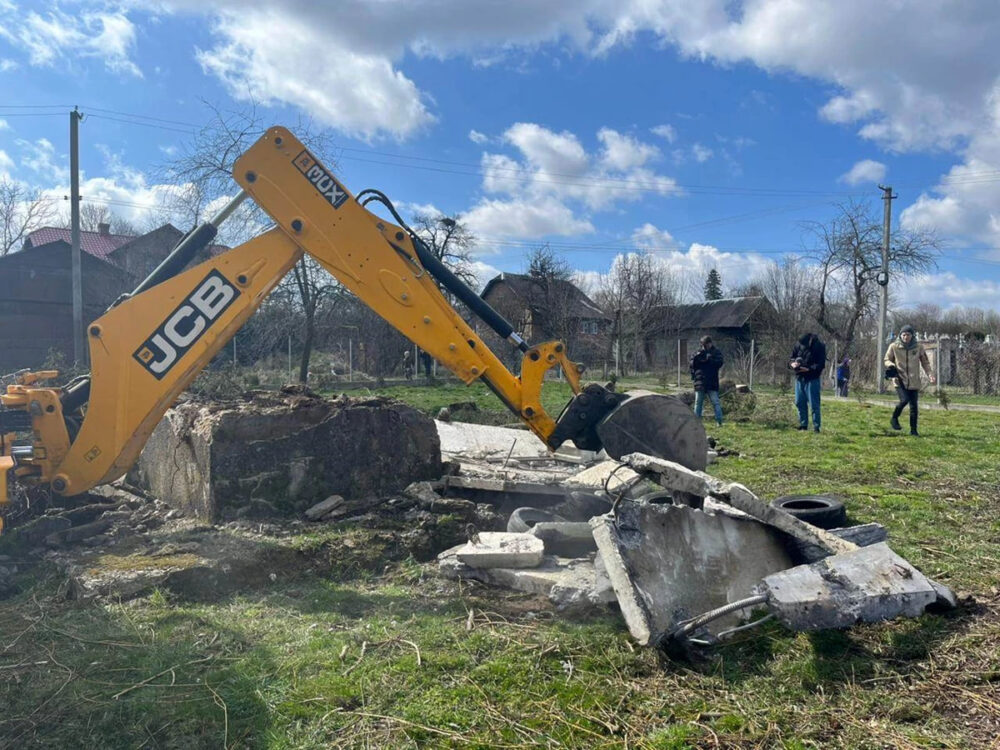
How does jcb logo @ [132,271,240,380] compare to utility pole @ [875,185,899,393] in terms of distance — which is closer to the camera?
jcb logo @ [132,271,240,380]

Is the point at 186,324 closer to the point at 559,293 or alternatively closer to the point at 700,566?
the point at 700,566

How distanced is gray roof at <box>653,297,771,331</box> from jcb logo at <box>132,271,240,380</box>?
34.8 meters

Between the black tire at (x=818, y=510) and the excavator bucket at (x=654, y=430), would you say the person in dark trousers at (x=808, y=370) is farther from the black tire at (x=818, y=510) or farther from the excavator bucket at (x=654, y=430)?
the excavator bucket at (x=654, y=430)

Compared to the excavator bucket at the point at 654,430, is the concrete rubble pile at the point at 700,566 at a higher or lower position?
lower

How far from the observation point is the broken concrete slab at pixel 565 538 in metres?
5.28

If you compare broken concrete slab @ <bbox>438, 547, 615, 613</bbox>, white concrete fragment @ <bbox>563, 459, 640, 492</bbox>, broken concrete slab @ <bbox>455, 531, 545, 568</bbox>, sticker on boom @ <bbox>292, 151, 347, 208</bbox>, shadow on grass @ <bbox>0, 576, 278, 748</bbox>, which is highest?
sticker on boom @ <bbox>292, 151, 347, 208</bbox>

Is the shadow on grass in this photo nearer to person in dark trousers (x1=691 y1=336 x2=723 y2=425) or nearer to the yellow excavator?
the yellow excavator

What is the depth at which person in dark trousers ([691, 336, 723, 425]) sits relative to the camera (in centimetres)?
1331

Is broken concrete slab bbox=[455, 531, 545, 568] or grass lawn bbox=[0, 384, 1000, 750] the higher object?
broken concrete slab bbox=[455, 531, 545, 568]

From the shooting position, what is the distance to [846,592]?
12.4 feet

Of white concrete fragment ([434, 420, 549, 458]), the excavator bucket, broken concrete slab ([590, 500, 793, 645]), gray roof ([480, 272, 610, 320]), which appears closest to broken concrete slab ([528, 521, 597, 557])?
the excavator bucket

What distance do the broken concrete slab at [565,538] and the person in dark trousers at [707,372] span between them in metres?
8.54

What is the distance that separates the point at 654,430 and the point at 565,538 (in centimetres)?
114

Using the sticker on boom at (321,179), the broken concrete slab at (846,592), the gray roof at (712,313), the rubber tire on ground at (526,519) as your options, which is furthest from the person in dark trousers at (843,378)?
the sticker on boom at (321,179)
